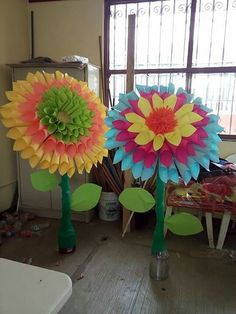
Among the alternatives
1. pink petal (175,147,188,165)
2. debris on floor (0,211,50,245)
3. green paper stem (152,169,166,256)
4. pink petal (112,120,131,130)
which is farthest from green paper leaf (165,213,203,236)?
debris on floor (0,211,50,245)

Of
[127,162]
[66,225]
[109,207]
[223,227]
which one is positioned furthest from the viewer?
[109,207]

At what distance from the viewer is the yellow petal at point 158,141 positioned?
1.34 m

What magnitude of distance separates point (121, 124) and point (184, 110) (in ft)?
1.12

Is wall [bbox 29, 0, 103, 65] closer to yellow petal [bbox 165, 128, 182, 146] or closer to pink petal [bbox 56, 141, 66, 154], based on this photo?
pink petal [bbox 56, 141, 66, 154]

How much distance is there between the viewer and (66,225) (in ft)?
7.13

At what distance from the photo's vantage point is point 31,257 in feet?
7.17

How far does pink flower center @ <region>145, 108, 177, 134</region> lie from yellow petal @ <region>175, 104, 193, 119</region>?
3cm

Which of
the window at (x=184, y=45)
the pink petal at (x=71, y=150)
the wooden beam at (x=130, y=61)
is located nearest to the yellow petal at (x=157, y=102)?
the pink petal at (x=71, y=150)

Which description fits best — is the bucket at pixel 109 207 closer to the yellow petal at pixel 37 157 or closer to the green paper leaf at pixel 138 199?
the green paper leaf at pixel 138 199

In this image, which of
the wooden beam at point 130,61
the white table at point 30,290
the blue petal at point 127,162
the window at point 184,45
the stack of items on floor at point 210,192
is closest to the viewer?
the white table at point 30,290

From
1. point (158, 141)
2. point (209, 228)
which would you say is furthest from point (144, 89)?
point (209, 228)

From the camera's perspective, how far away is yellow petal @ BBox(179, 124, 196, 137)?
51.7 inches

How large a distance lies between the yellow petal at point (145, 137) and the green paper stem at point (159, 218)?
41 centimetres

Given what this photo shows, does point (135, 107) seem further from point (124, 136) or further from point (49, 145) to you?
point (49, 145)
